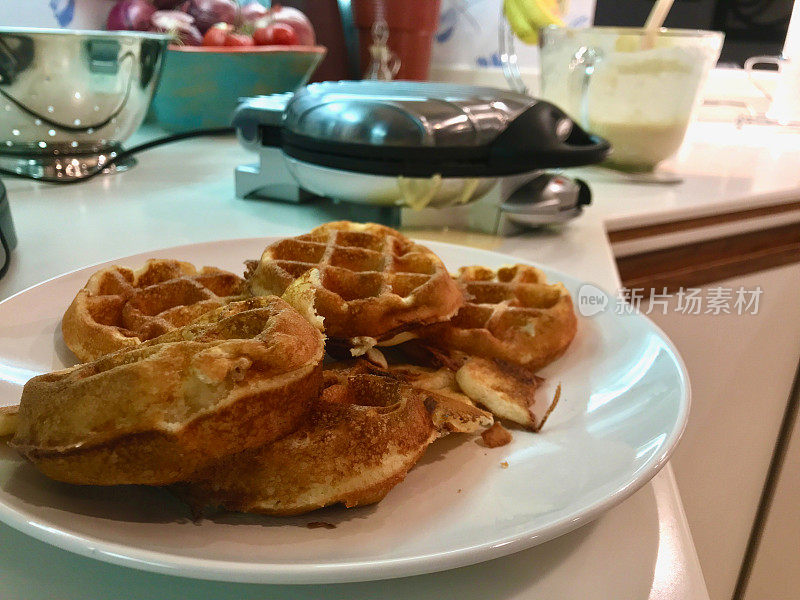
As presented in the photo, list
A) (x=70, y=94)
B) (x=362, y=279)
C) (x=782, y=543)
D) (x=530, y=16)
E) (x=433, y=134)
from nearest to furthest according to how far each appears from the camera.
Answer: (x=362, y=279) < (x=433, y=134) < (x=70, y=94) < (x=782, y=543) < (x=530, y=16)

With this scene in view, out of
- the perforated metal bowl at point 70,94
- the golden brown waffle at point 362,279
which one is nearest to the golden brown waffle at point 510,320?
the golden brown waffle at point 362,279

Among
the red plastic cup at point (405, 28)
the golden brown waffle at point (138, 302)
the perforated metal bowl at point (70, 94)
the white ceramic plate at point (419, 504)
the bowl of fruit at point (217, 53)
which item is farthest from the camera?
the red plastic cup at point (405, 28)

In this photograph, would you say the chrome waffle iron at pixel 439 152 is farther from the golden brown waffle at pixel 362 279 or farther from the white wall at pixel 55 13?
the white wall at pixel 55 13

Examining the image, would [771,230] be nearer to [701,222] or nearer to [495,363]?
[701,222]

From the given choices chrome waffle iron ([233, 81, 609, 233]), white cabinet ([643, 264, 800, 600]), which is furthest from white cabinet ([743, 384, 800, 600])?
chrome waffle iron ([233, 81, 609, 233])

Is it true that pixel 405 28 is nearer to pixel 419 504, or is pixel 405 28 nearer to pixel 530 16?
pixel 530 16

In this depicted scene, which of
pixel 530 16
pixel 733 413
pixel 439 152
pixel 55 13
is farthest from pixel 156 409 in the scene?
pixel 55 13
